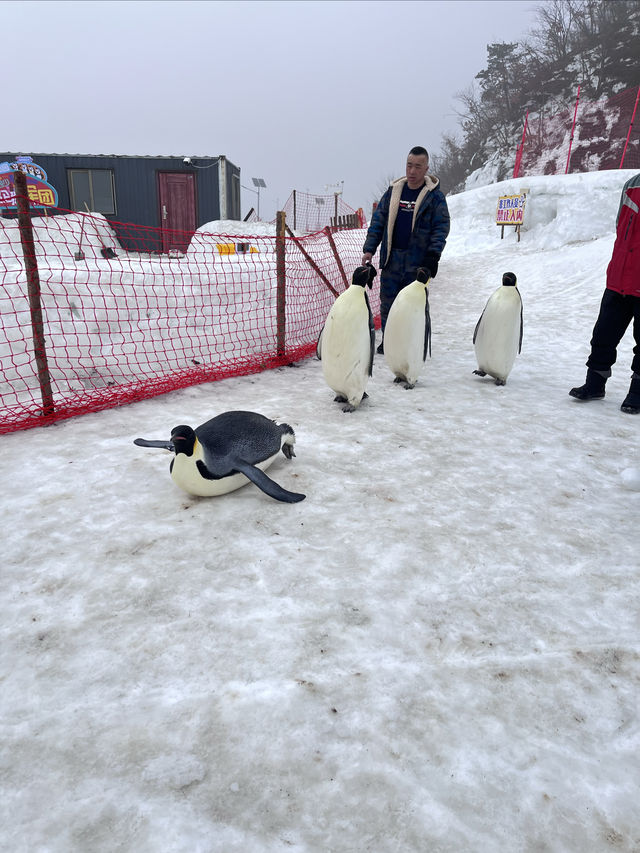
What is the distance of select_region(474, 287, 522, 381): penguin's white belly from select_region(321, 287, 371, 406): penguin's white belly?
4.20ft

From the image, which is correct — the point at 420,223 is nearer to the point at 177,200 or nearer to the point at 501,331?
the point at 501,331

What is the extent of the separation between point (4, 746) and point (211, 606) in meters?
0.65

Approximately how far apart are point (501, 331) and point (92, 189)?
19.2 meters

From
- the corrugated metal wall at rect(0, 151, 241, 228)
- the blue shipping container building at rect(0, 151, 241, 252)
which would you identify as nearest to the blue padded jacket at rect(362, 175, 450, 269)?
the blue shipping container building at rect(0, 151, 241, 252)

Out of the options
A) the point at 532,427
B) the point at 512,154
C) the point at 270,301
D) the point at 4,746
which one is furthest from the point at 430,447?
the point at 512,154

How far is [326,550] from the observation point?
206cm

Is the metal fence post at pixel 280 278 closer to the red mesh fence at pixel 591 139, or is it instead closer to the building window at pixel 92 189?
the red mesh fence at pixel 591 139

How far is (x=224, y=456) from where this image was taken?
2346 mm

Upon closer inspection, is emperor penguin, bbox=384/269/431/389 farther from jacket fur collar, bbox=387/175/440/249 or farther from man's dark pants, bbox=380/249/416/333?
jacket fur collar, bbox=387/175/440/249

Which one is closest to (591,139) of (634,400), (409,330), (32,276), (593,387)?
(593,387)

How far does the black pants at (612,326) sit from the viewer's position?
12.4 feet

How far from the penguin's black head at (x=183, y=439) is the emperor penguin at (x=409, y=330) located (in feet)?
7.36

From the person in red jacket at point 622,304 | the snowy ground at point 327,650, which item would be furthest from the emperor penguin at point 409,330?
the person in red jacket at point 622,304

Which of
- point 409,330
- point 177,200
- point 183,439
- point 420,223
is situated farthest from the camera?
point 177,200
